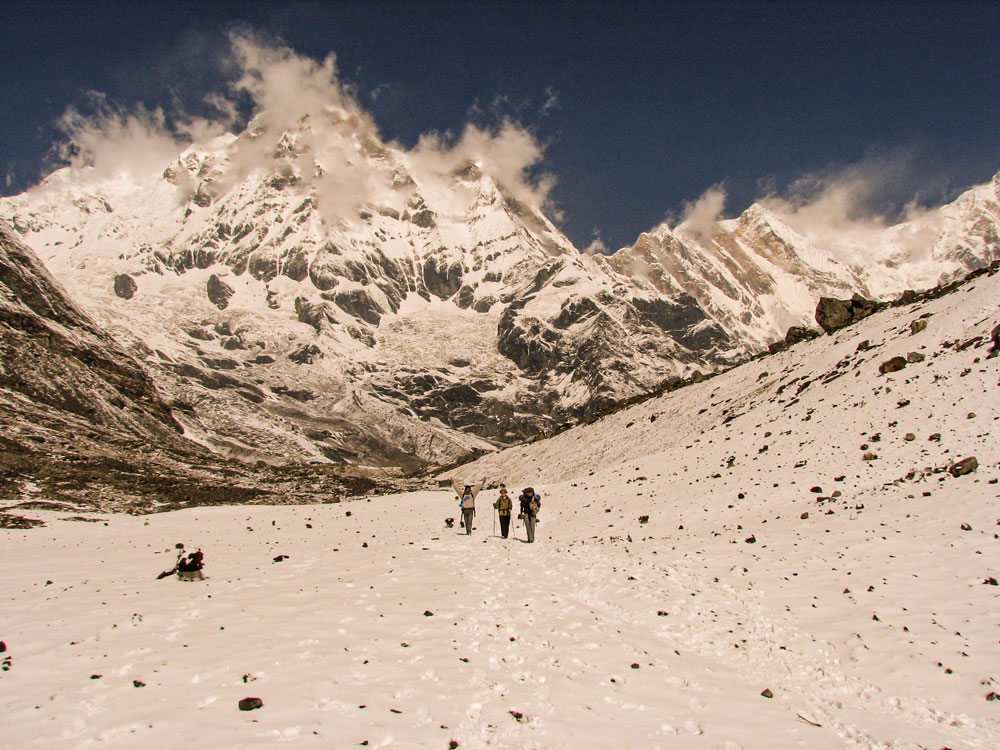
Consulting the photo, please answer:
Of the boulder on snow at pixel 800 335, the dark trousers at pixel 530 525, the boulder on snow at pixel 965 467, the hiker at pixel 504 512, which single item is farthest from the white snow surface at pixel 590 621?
the boulder on snow at pixel 800 335

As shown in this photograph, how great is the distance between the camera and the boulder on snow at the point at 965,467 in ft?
66.2

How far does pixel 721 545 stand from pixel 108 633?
1704cm

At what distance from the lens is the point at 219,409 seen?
19875cm

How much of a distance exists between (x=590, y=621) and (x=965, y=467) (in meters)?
15.8

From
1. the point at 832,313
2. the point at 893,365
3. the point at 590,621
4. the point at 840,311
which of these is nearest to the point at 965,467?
the point at 893,365

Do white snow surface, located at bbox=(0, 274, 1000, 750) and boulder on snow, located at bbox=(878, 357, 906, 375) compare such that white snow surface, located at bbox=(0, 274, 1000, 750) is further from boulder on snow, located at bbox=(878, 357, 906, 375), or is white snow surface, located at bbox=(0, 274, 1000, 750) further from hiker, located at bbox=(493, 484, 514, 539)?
boulder on snow, located at bbox=(878, 357, 906, 375)

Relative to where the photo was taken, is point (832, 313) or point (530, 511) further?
point (832, 313)

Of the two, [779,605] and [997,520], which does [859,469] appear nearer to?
[997,520]

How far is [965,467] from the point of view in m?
20.3

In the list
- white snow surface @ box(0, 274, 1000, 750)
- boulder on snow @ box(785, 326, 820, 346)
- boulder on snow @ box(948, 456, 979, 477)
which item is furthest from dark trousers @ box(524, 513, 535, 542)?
boulder on snow @ box(785, 326, 820, 346)

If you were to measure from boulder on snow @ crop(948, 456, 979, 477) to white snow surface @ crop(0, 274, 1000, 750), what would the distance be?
291 millimetres

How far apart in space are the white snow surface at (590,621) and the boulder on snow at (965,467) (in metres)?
0.29

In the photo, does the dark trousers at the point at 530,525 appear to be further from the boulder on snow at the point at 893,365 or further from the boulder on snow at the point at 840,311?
the boulder on snow at the point at 840,311

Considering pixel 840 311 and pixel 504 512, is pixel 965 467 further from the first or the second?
pixel 840 311
